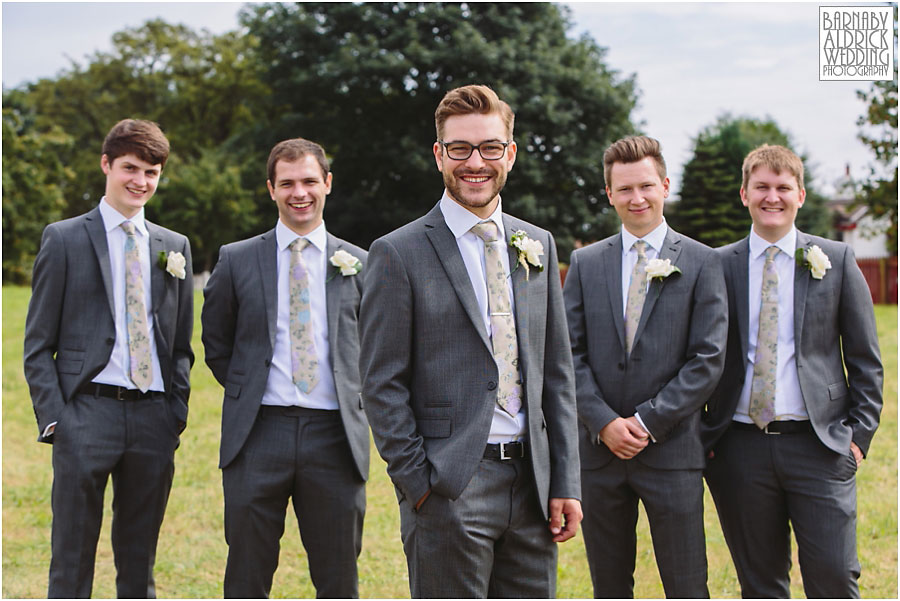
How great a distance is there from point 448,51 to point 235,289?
19818 mm

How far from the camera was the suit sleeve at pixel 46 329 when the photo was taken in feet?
14.6

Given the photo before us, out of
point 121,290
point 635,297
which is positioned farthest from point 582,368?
point 121,290

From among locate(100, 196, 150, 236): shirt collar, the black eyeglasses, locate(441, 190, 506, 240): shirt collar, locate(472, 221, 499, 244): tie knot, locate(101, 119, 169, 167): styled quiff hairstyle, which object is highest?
locate(101, 119, 169, 167): styled quiff hairstyle

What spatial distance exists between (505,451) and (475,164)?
45.8 inches

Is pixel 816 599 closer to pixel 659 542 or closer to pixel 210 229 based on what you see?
pixel 659 542

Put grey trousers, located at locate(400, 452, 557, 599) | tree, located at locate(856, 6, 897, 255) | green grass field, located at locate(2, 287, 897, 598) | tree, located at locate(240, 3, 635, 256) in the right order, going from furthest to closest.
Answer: tree, located at locate(240, 3, 635, 256) < tree, located at locate(856, 6, 897, 255) < green grass field, located at locate(2, 287, 897, 598) < grey trousers, located at locate(400, 452, 557, 599)

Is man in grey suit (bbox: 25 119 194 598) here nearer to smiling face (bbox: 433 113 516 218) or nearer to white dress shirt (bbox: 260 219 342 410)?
white dress shirt (bbox: 260 219 342 410)

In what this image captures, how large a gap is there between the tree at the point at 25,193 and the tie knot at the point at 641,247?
29.0 meters

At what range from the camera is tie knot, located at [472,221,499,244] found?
348cm

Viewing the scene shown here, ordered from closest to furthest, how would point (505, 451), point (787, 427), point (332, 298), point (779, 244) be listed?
point (505, 451) → point (787, 427) → point (779, 244) → point (332, 298)

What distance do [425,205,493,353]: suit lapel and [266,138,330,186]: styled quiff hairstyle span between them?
1444 millimetres

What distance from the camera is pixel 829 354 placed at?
14.5ft

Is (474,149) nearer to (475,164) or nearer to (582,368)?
(475,164)

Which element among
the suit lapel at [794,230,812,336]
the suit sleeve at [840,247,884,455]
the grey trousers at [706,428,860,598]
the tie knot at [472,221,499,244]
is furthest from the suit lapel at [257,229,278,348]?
the suit sleeve at [840,247,884,455]
